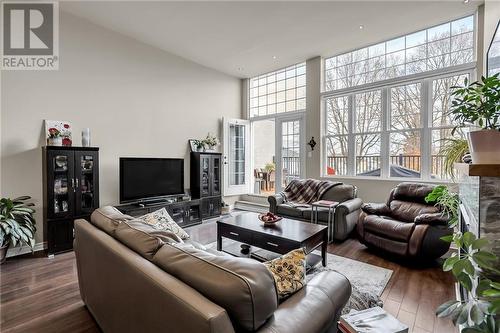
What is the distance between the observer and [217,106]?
5.87m

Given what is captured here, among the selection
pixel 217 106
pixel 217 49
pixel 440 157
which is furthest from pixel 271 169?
pixel 440 157

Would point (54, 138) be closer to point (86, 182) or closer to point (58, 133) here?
point (58, 133)

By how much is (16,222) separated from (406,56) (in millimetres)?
6201

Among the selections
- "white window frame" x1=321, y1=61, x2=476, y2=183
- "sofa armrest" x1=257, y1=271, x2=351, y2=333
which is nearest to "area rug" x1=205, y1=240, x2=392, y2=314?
"sofa armrest" x1=257, y1=271, x2=351, y2=333

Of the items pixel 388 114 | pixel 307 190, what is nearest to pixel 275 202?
pixel 307 190

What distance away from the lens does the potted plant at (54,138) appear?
337 cm

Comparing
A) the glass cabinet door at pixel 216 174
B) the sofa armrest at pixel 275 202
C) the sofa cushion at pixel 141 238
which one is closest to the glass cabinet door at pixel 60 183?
the sofa cushion at pixel 141 238

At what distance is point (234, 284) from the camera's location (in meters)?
0.93

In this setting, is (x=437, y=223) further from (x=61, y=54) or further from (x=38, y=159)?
(x=61, y=54)

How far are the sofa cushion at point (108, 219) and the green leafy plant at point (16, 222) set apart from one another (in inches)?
70.7

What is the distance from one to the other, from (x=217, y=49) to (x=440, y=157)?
4.28 metres

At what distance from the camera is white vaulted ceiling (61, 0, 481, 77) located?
3.39 metres

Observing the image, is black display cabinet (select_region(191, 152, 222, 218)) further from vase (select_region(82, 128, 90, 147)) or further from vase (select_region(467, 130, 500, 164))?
vase (select_region(467, 130, 500, 164))

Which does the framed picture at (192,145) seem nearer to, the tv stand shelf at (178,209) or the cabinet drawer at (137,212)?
the tv stand shelf at (178,209)
